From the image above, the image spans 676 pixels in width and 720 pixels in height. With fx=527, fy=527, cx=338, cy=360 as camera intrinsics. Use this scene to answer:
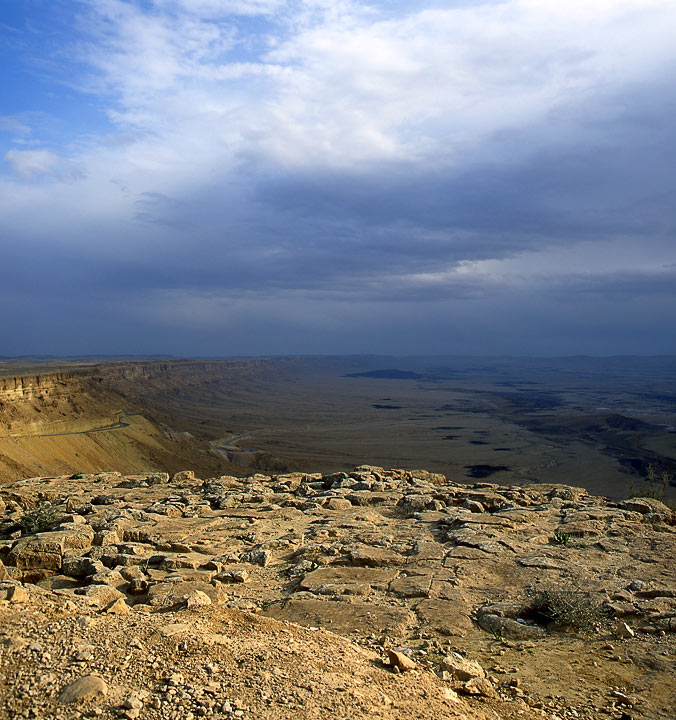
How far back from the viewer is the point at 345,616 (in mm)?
7555

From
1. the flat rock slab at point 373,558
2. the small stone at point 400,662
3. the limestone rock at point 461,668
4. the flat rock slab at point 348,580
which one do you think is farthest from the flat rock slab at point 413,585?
the small stone at point 400,662

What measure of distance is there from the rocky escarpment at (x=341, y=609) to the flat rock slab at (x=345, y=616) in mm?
37

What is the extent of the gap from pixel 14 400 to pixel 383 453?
37.6 m

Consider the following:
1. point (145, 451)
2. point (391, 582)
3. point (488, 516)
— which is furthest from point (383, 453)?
point (391, 582)

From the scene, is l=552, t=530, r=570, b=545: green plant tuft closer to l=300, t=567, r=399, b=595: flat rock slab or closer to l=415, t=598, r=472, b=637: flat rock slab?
l=300, t=567, r=399, b=595: flat rock slab

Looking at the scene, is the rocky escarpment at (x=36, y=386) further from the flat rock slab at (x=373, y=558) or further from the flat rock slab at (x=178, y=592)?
the flat rock slab at (x=373, y=558)

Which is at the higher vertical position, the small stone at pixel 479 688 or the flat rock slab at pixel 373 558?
the small stone at pixel 479 688

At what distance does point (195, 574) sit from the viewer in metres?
9.31

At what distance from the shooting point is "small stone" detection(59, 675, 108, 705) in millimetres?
4172

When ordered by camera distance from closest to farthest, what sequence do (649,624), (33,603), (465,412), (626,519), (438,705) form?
(438,705), (33,603), (649,624), (626,519), (465,412)

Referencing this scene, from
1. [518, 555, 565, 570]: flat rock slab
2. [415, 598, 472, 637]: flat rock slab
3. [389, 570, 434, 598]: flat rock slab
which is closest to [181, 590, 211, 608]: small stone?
[415, 598, 472, 637]: flat rock slab

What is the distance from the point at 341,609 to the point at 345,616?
10.7 inches

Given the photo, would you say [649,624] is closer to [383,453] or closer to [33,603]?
[33,603]

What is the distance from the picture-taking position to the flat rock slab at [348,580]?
8.64 m
